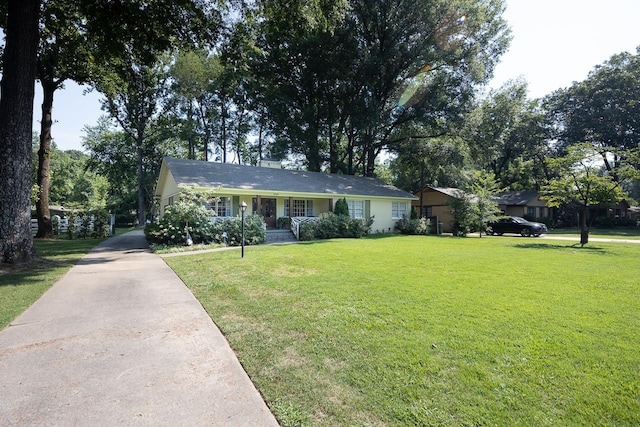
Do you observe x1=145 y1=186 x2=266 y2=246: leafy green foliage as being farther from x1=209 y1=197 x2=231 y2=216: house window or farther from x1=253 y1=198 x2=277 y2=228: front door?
x1=253 y1=198 x2=277 y2=228: front door

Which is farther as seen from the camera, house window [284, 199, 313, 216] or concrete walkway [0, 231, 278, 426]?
house window [284, 199, 313, 216]

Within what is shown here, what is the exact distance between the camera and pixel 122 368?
126 inches

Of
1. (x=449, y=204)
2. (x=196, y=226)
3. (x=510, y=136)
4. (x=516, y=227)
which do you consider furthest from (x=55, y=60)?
(x=510, y=136)

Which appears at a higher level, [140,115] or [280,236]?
[140,115]

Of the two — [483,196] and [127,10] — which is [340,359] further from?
[483,196]

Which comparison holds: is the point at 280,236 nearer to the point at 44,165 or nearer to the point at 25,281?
the point at 25,281

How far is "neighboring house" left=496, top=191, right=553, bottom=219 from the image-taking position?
31.0 m

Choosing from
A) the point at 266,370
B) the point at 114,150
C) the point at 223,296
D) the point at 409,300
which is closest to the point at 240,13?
the point at 223,296

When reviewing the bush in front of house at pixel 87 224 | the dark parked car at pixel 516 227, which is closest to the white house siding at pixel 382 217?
the dark parked car at pixel 516 227

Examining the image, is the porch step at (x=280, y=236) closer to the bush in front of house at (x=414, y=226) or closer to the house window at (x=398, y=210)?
the bush in front of house at (x=414, y=226)

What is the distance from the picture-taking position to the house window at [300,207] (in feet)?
65.8

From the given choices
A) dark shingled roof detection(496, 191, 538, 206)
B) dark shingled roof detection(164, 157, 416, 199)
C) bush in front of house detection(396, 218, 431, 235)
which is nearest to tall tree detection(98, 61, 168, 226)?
dark shingled roof detection(164, 157, 416, 199)

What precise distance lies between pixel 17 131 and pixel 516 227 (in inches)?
1071

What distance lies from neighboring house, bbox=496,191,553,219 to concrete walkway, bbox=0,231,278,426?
112 ft
